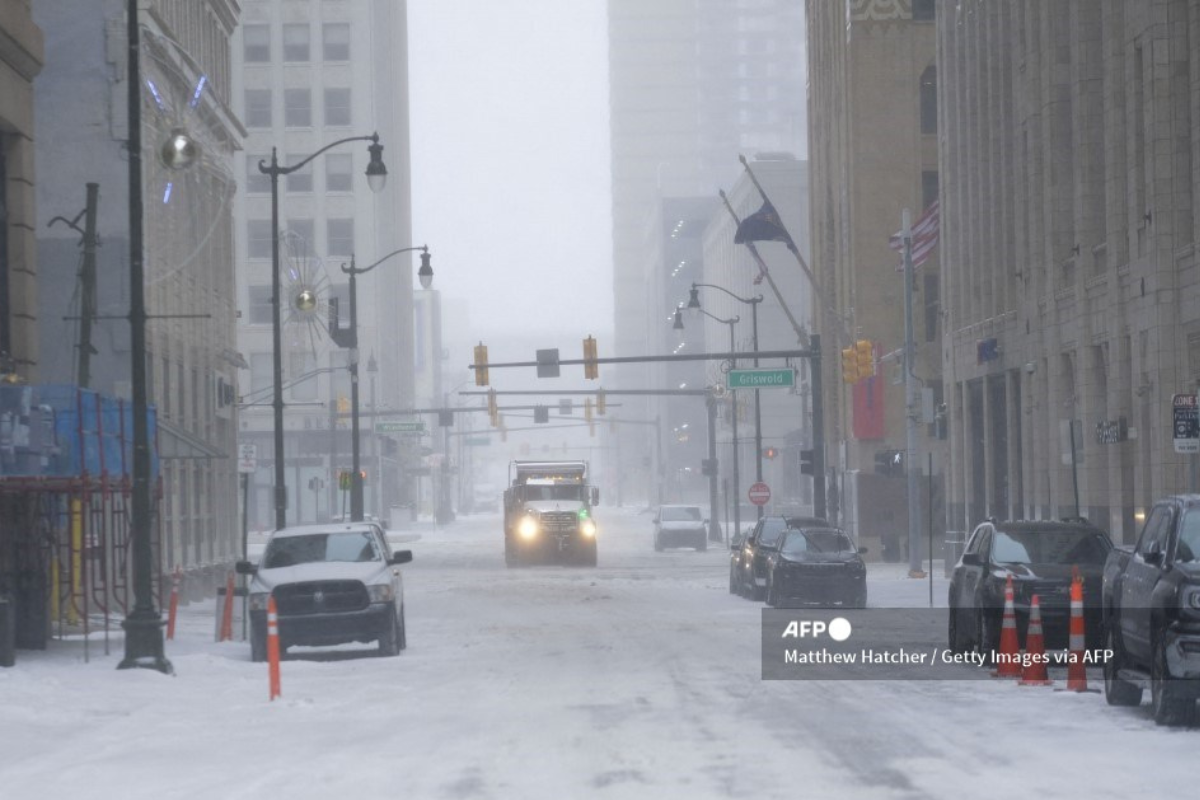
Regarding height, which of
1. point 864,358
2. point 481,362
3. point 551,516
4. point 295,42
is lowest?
point 551,516

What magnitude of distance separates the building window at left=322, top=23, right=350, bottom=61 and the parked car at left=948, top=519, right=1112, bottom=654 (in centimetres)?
10124

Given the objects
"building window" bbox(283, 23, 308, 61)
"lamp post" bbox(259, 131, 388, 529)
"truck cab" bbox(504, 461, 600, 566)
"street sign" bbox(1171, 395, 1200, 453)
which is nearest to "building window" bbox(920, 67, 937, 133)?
"truck cab" bbox(504, 461, 600, 566)

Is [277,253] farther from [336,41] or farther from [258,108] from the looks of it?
[336,41]

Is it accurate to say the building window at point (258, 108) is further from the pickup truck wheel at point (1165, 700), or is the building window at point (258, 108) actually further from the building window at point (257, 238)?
the pickup truck wheel at point (1165, 700)

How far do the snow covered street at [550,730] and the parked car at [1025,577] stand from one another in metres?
1.70

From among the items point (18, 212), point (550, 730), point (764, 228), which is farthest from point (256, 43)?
point (550, 730)

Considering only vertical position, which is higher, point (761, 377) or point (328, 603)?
point (761, 377)

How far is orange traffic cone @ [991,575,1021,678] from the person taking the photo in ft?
66.7

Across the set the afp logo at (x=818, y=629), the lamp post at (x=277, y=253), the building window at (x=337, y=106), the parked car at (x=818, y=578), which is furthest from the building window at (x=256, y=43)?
the afp logo at (x=818, y=629)

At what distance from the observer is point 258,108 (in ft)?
391

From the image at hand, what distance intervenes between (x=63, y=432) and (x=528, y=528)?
127 feet

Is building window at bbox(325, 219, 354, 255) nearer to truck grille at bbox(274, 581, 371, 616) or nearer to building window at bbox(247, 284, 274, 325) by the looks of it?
building window at bbox(247, 284, 274, 325)

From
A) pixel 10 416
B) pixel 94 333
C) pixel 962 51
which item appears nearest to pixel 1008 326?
pixel 962 51

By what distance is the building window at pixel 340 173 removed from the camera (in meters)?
121
